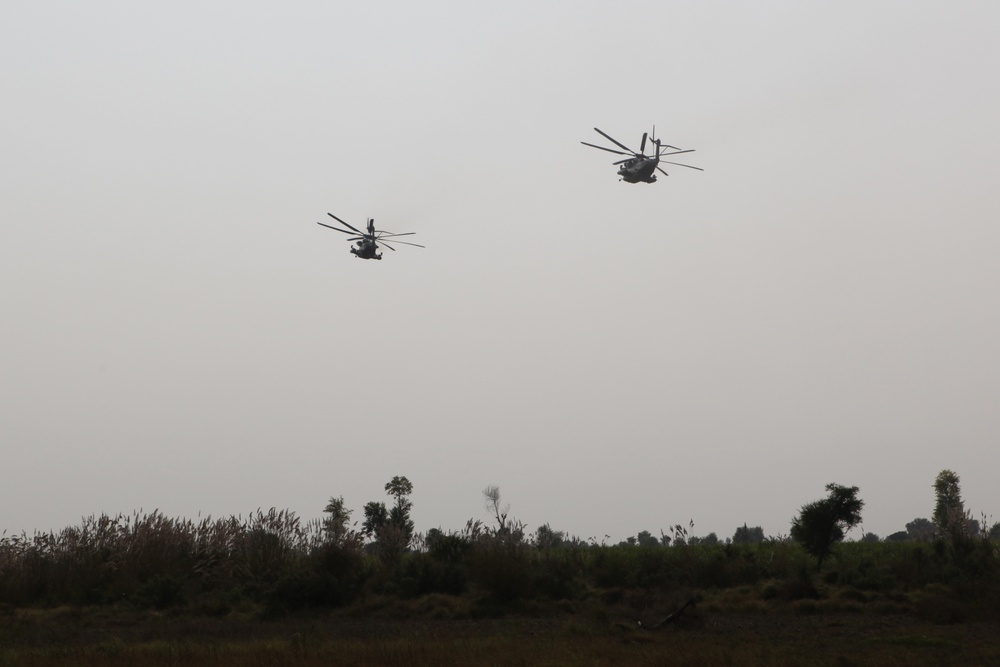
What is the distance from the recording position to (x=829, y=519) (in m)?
32.1

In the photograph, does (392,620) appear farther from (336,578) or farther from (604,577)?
(604,577)

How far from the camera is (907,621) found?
24.0m

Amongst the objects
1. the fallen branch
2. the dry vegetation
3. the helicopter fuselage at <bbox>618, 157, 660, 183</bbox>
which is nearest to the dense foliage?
the dry vegetation

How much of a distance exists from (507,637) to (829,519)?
47.7 ft

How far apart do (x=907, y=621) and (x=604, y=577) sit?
11.2m

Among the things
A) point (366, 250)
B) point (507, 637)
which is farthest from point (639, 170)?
point (507, 637)

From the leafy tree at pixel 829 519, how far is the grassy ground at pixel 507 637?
5844 millimetres

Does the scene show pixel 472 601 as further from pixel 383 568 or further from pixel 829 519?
pixel 829 519

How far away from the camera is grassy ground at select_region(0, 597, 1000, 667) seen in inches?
731

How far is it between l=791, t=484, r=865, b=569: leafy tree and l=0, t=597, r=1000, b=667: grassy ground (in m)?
5.84

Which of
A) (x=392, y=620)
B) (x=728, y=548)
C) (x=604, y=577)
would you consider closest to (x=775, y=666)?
(x=392, y=620)

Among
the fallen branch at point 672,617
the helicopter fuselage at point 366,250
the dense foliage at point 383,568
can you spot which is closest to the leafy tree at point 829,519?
the dense foliage at point 383,568

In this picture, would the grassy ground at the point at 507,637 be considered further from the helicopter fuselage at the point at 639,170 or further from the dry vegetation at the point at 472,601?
the helicopter fuselage at the point at 639,170

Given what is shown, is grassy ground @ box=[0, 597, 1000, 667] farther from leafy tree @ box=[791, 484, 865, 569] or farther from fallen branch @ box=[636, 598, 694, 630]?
leafy tree @ box=[791, 484, 865, 569]
